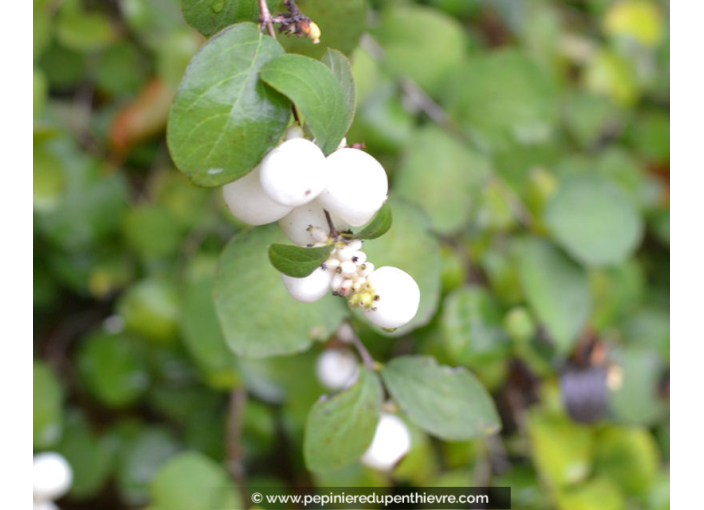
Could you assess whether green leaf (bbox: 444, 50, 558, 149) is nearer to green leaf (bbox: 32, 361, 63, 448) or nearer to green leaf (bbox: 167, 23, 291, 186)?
green leaf (bbox: 167, 23, 291, 186)

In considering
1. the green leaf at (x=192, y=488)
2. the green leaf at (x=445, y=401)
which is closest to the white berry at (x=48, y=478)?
the green leaf at (x=192, y=488)

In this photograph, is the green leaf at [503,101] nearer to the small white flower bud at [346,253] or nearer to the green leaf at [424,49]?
the green leaf at [424,49]

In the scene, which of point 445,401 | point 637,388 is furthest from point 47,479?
point 637,388

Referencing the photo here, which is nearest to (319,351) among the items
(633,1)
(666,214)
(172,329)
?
(172,329)

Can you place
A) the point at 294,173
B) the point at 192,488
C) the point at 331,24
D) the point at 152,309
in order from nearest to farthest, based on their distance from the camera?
1. the point at 294,173
2. the point at 331,24
3. the point at 192,488
4. the point at 152,309

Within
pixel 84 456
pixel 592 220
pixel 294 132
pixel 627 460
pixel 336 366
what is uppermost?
pixel 294 132

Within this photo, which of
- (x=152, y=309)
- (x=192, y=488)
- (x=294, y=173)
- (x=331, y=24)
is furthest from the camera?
(x=152, y=309)

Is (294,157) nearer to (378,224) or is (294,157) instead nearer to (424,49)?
(378,224)
